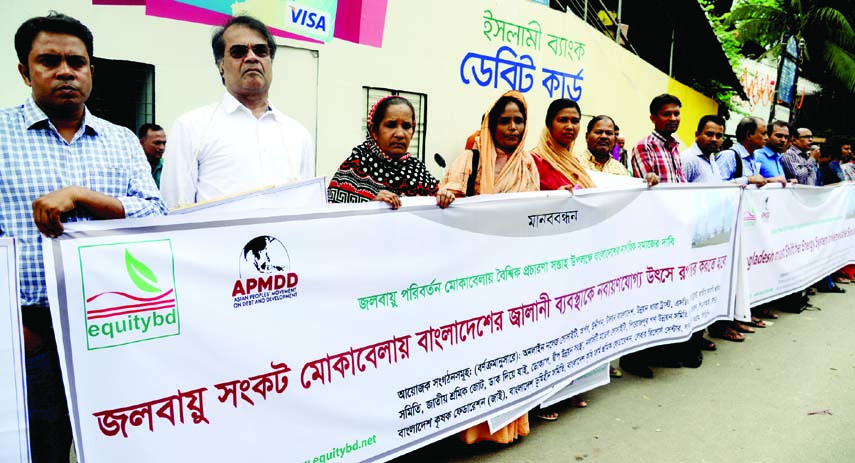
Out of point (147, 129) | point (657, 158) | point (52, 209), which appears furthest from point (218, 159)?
point (657, 158)

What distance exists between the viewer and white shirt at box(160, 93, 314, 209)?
2732 millimetres

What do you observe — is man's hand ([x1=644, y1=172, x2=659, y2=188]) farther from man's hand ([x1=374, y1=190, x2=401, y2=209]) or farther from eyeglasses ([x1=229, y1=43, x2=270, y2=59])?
eyeglasses ([x1=229, y1=43, x2=270, y2=59])

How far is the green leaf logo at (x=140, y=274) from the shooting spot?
1.90 metres

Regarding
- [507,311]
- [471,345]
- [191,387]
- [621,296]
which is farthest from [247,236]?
[621,296]

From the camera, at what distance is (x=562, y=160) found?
157 inches

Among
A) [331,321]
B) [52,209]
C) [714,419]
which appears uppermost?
[52,209]

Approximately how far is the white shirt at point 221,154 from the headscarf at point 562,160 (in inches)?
71.8

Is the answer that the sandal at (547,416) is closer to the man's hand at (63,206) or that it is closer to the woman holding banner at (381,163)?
the woman holding banner at (381,163)

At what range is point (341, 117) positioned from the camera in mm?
6523

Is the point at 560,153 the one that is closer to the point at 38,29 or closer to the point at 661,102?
the point at 661,102

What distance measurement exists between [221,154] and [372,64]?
4276mm

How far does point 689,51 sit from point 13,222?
608 inches

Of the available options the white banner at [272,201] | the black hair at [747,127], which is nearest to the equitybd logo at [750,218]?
the black hair at [747,127]

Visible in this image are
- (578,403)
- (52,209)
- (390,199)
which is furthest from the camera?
(578,403)
